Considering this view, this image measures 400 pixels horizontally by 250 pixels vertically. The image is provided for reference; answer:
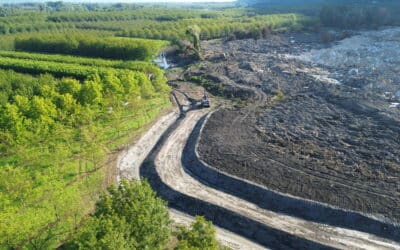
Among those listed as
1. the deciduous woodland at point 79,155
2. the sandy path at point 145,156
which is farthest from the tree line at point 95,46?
the sandy path at point 145,156

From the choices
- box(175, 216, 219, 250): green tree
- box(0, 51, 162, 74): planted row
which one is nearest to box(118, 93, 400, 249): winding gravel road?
box(175, 216, 219, 250): green tree

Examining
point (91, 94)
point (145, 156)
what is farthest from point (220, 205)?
point (91, 94)

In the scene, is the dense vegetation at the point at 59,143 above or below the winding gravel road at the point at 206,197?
above

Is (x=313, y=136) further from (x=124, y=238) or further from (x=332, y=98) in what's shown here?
(x=124, y=238)

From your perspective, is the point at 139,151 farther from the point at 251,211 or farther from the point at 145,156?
the point at 251,211

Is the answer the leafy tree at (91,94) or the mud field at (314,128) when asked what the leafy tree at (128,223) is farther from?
the leafy tree at (91,94)
